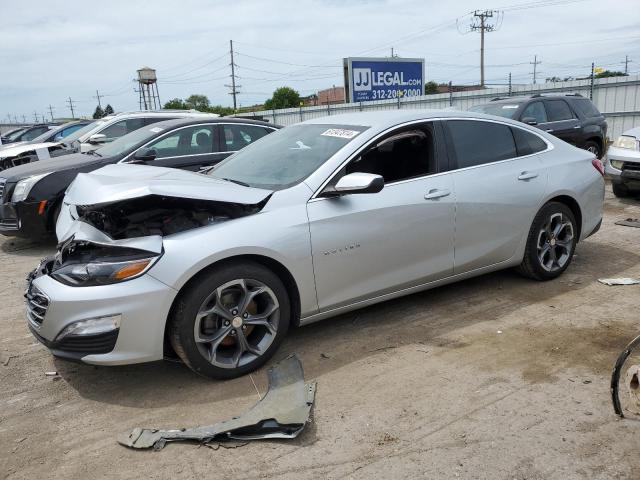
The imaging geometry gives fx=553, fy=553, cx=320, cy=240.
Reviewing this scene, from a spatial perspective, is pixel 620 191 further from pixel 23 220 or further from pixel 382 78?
pixel 382 78

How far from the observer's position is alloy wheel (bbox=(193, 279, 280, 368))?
10.8 feet

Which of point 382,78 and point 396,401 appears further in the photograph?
point 382,78

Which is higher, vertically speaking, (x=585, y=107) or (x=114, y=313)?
(x=585, y=107)

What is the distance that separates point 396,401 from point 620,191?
7467mm

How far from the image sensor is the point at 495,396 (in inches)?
123

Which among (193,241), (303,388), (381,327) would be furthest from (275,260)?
(381,327)

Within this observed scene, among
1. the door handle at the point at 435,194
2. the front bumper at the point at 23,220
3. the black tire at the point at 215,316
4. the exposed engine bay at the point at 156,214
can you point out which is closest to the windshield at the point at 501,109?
the door handle at the point at 435,194

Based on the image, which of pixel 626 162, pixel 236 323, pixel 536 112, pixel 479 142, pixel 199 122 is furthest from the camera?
pixel 536 112

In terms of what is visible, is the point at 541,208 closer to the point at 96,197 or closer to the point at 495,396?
the point at 495,396

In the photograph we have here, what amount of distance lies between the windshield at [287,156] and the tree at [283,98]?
210 feet

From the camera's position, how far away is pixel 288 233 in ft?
11.4

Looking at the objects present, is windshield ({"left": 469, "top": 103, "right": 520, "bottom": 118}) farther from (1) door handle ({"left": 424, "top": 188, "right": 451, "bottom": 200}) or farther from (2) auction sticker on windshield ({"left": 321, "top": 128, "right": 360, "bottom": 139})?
(2) auction sticker on windshield ({"left": 321, "top": 128, "right": 360, "bottom": 139})

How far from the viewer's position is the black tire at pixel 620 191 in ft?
28.8

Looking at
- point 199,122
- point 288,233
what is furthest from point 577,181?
point 199,122
